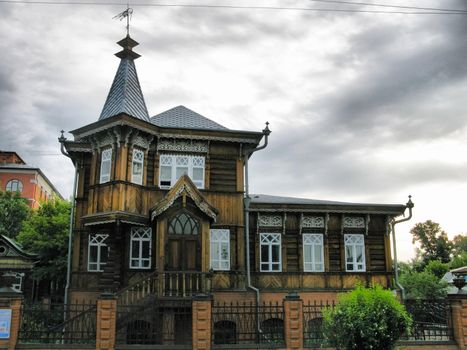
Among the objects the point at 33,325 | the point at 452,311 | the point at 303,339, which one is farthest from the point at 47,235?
the point at 452,311

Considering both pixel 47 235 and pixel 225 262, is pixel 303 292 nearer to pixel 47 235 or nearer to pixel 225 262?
pixel 225 262

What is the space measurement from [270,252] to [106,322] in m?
10.4

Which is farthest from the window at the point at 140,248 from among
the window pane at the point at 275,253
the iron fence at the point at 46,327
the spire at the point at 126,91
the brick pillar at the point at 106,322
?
the brick pillar at the point at 106,322

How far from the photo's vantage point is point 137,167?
63.6 ft

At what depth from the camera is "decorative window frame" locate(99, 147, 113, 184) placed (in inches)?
749

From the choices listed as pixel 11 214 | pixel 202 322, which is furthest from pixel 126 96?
pixel 11 214

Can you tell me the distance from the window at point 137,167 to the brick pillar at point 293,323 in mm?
8428

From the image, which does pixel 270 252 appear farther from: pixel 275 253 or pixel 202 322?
pixel 202 322

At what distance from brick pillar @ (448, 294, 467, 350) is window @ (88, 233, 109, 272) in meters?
12.9

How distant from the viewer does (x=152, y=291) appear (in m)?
17.1

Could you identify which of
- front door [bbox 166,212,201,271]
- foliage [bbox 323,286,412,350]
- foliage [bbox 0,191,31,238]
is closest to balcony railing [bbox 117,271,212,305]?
front door [bbox 166,212,201,271]

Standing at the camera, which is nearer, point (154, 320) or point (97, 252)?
point (154, 320)

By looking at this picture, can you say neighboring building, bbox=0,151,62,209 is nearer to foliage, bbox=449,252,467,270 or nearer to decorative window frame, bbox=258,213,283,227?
decorative window frame, bbox=258,213,283,227

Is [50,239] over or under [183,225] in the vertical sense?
over
